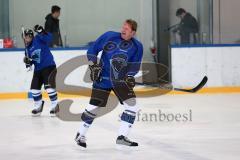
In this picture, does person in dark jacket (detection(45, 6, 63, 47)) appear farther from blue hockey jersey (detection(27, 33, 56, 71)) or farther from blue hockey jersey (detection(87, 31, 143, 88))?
blue hockey jersey (detection(87, 31, 143, 88))

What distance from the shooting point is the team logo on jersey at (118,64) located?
5.73 m

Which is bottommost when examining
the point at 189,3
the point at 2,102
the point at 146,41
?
the point at 2,102

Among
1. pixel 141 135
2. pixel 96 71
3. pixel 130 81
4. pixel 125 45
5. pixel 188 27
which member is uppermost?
pixel 188 27

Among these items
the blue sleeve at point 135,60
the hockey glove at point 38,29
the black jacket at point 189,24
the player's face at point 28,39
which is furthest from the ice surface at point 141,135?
the black jacket at point 189,24

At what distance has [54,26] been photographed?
11.5m

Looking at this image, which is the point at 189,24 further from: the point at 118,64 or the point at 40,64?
the point at 118,64

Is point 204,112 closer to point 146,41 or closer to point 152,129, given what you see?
point 152,129

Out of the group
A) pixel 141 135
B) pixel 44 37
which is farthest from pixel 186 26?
pixel 141 135

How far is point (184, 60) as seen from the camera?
11.3 metres

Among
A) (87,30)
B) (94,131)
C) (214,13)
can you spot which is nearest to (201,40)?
(214,13)

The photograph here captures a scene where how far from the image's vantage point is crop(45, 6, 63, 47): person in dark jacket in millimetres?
11375

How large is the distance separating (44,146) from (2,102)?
4560mm

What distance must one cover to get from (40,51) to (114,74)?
2.65 m

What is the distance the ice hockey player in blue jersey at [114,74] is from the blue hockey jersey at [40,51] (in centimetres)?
261
